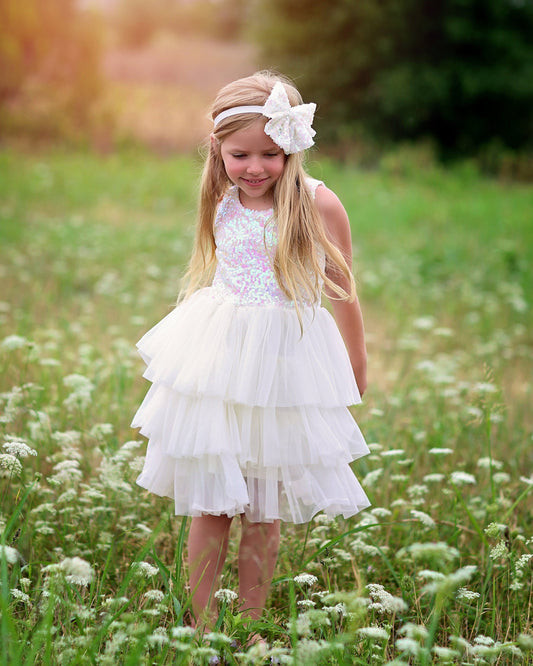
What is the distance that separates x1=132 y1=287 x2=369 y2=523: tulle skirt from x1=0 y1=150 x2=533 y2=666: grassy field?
188 millimetres

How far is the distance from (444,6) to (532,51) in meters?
2.40

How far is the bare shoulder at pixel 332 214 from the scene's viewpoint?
2174 millimetres

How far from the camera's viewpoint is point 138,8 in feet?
82.5

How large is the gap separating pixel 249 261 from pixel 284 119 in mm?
403

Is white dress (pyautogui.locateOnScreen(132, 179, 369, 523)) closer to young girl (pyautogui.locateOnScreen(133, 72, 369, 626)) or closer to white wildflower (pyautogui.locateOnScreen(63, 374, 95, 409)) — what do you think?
young girl (pyautogui.locateOnScreen(133, 72, 369, 626))

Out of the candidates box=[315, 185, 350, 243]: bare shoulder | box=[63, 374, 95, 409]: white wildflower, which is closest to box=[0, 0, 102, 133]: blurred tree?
box=[63, 374, 95, 409]: white wildflower

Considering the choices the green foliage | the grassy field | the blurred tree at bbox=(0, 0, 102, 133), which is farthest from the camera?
the green foliage

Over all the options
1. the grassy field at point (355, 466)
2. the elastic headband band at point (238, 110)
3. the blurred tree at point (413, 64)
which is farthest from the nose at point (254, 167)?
the blurred tree at point (413, 64)

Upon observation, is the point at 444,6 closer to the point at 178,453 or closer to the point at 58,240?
the point at 58,240

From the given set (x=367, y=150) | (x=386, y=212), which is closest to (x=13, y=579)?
(x=386, y=212)

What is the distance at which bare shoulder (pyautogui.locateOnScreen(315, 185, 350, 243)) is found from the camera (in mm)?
2174

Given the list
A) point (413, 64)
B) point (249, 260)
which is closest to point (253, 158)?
point (249, 260)

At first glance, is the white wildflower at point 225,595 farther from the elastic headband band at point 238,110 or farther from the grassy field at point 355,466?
the elastic headband band at point 238,110

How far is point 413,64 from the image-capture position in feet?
58.6
